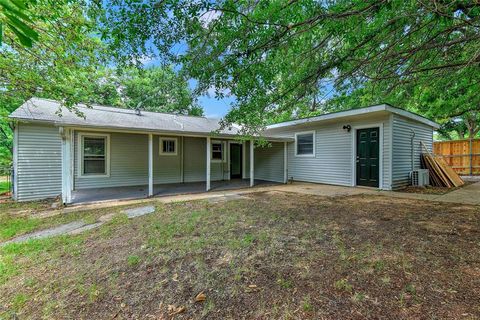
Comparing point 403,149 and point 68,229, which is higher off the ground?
point 403,149

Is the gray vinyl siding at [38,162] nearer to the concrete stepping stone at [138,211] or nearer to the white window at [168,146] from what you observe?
the white window at [168,146]

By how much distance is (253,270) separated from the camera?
2.53m

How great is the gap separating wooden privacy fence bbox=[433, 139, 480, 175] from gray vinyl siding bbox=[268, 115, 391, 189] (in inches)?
343

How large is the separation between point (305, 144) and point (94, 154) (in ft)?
27.2

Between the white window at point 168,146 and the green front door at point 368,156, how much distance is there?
7.20 meters

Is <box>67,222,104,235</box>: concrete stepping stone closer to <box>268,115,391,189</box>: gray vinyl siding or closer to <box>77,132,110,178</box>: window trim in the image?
<box>77,132,110,178</box>: window trim

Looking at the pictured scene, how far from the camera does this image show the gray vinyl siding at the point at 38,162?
686 centimetres

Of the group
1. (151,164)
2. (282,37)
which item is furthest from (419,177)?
(151,164)

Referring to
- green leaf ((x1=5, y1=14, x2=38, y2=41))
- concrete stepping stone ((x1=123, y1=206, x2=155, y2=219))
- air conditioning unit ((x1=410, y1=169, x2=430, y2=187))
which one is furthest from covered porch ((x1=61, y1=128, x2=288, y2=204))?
green leaf ((x1=5, y1=14, x2=38, y2=41))

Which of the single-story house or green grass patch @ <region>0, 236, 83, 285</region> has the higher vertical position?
the single-story house

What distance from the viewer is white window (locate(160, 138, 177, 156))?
9.62 meters

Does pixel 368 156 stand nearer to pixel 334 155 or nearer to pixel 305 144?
pixel 334 155

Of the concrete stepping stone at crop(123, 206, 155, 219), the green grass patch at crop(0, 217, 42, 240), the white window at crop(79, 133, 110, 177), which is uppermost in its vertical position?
the white window at crop(79, 133, 110, 177)

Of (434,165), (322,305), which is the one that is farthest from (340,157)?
(322,305)
